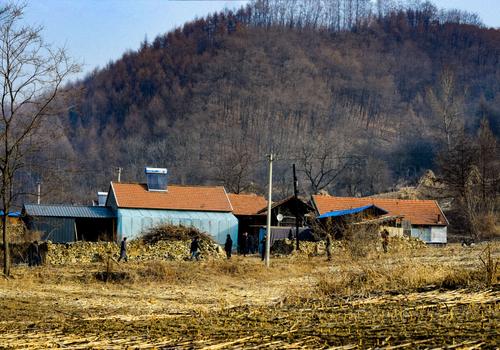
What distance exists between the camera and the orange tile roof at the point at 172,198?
47.2 meters

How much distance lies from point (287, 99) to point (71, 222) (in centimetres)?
11274

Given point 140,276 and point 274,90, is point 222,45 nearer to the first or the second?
point 274,90

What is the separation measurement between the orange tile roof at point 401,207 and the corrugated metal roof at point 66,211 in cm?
1466

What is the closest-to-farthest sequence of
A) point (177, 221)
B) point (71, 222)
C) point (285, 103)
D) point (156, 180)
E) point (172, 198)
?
point (71, 222) < point (177, 221) < point (172, 198) < point (156, 180) < point (285, 103)

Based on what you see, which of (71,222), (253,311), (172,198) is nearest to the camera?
(253,311)

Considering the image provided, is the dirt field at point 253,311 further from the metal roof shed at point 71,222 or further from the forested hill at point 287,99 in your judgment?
the forested hill at point 287,99

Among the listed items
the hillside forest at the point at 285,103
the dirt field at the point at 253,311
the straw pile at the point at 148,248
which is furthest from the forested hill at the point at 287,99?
the dirt field at the point at 253,311

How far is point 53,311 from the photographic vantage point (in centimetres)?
1766

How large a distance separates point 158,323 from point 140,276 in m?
12.9

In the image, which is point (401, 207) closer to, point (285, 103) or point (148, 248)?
point (148, 248)

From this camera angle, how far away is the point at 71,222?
4478 cm

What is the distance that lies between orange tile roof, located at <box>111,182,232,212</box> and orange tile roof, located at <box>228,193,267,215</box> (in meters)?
2.77

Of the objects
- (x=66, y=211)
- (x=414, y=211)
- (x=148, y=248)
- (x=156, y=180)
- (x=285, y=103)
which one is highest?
(x=285, y=103)

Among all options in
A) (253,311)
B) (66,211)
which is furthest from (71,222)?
(253,311)
